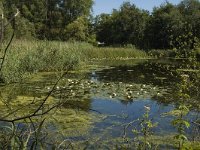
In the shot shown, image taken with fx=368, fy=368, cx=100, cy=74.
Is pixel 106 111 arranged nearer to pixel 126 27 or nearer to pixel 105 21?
pixel 126 27

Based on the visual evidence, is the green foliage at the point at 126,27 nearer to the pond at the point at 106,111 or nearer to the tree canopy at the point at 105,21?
the tree canopy at the point at 105,21

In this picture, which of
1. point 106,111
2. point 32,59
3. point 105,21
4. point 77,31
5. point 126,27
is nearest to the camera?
point 106,111

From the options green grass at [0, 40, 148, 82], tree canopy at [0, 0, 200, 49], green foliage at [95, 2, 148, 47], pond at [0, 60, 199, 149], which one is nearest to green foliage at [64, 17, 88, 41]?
tree canopy at [0, 0, 200, 49]

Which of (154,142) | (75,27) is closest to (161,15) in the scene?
(75,27)

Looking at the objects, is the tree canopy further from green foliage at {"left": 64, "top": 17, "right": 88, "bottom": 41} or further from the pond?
the pond

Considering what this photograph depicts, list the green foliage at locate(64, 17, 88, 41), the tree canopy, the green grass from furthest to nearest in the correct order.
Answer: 1. the green foliage at locate(64, 17, 88, 41)
2. the tree canopy
3. the green grass

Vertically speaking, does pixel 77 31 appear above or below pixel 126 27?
below

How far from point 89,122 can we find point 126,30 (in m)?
39.3

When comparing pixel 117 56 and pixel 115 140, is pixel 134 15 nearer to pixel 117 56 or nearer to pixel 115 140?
pixel 117 56

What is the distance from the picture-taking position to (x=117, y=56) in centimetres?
3045

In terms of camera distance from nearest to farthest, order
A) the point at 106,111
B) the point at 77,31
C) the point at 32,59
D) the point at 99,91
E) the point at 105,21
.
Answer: the point at 106,111 → the point at 99,91 → the point at 32,59 → the point at 77,31 → the point at 105,21

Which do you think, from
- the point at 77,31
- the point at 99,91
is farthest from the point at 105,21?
the point at 99,91

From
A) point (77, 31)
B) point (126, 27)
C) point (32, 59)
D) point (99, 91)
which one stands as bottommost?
point (99, 91)

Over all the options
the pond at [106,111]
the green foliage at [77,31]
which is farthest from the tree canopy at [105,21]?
the pond at [106,111]
